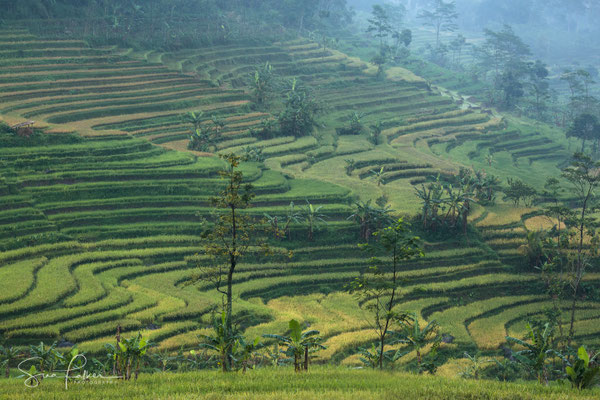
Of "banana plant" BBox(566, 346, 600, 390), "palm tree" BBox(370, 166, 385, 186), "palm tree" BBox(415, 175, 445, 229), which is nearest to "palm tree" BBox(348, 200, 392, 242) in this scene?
"palm tree" BBox(415, 175, 445, 229)

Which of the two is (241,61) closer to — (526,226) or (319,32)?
(319,32)

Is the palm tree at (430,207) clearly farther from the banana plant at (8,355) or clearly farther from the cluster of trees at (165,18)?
the cluster of trees at (165,18)

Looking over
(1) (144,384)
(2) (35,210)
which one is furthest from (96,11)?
(1) (144,384)

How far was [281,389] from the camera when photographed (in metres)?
11.4

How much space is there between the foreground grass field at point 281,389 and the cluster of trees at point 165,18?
56.6 metres

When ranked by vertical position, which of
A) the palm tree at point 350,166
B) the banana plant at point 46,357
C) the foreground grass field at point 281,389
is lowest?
the palm tree at point 350,166

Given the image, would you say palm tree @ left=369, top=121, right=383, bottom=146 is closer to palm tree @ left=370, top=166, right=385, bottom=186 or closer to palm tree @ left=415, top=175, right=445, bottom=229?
palm tree @ left=370, top=166, right=385, bottom=186

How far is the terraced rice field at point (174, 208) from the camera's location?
24453 millimetres

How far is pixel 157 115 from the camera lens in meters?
49.5

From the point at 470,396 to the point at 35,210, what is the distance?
90.7 feet

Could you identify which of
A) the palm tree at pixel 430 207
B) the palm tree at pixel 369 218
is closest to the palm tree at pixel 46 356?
the palm tree at pixel 369 218

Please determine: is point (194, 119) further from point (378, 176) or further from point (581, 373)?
point (581, 373)

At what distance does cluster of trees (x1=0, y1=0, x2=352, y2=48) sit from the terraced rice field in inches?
175

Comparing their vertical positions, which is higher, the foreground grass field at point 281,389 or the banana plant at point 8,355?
the foreground grass field at point 281,389
